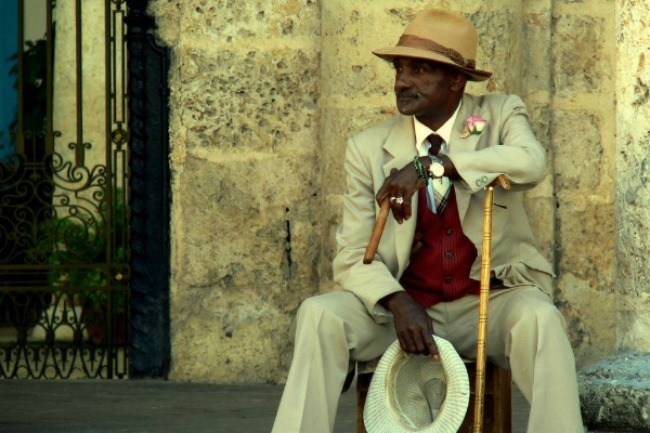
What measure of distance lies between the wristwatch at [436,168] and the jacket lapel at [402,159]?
0.82 feet

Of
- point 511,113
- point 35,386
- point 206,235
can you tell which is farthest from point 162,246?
point 511,113

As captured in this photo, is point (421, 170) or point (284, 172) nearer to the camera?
point (421, 170)

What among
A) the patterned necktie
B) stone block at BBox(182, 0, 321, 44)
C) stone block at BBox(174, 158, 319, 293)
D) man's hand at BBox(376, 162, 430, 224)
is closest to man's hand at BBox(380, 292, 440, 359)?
man's hand at BBox(376, 162, 430, 224)

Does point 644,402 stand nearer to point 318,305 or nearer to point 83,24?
point 318,305

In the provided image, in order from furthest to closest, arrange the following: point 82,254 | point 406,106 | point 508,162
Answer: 1. point 82,254
2. point 406,106
3. point 508,162

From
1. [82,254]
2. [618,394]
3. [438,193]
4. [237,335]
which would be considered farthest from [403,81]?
[82,254]

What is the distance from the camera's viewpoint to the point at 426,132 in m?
5.04

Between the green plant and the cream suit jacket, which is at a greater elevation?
the cream suit jacket

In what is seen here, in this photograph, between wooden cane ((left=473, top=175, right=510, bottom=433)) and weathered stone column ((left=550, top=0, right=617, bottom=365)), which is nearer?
wooden cane ((left=473, top=175, right=510, bottom=433))

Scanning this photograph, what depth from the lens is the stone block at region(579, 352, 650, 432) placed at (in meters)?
4.80

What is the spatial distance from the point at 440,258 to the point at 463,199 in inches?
8.1

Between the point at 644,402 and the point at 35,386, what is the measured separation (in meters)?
3.34

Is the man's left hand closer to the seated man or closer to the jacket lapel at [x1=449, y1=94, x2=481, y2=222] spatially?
the seated man

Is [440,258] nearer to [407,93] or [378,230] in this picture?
[378,230]
